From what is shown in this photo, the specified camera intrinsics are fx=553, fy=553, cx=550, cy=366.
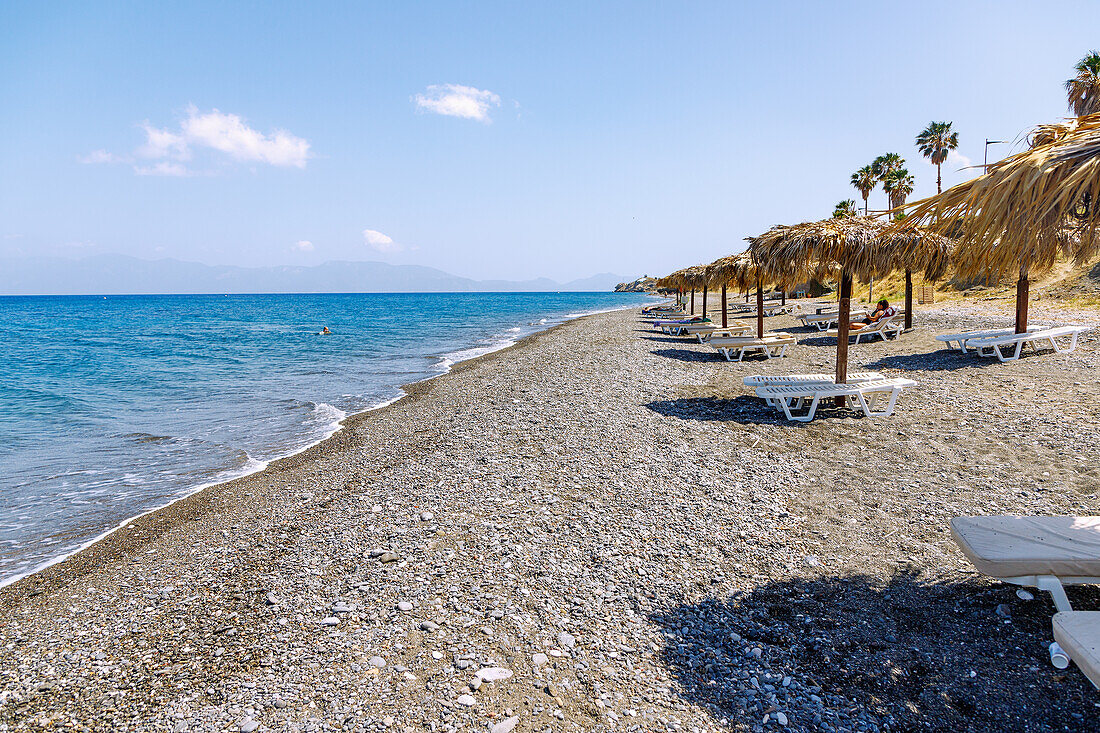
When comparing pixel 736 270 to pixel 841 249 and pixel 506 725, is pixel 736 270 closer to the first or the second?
pixel 841 249

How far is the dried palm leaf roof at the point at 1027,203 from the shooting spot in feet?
11.6

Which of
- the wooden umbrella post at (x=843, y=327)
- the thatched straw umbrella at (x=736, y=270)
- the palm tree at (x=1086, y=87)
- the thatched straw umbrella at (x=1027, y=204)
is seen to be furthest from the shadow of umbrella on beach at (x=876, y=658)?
the palm tree at (x=1086, y=87)

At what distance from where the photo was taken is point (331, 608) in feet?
13.8

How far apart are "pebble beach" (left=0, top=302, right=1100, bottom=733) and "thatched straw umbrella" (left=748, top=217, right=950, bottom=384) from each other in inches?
92.4

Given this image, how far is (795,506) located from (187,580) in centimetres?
588

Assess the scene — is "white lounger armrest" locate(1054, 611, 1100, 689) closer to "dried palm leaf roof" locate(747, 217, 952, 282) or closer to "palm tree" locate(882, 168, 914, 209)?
"dried palm leaf roof" locate(747, 217, 952, 282)

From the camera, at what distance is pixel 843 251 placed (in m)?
9.09

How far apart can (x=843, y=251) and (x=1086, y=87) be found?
3129cm

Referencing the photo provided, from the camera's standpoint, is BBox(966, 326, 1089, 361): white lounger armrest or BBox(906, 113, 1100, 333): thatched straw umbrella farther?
BBox(966, 326, 1089, 361): white lounger armrest

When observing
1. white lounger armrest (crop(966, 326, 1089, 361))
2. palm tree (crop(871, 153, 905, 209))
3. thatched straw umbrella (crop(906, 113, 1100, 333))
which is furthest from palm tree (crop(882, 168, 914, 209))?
thatched straw umbrella (crop(906, 113, 1100, 333))

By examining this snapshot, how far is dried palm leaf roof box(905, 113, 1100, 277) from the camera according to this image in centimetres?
355

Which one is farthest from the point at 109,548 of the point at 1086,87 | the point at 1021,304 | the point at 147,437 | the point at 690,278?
the point at 1086,87

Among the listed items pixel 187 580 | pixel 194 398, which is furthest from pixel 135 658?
pixel 194 398

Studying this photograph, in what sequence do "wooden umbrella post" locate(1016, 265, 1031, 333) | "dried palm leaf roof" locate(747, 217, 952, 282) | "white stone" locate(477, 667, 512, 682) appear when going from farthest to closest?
"wooden umbrella post" locate(1016, 265, 1031, 333) < "dried palm leaf roof" locate(747, 217, 952, 282) < "white stone" locate(477, 667, 512, 682)
